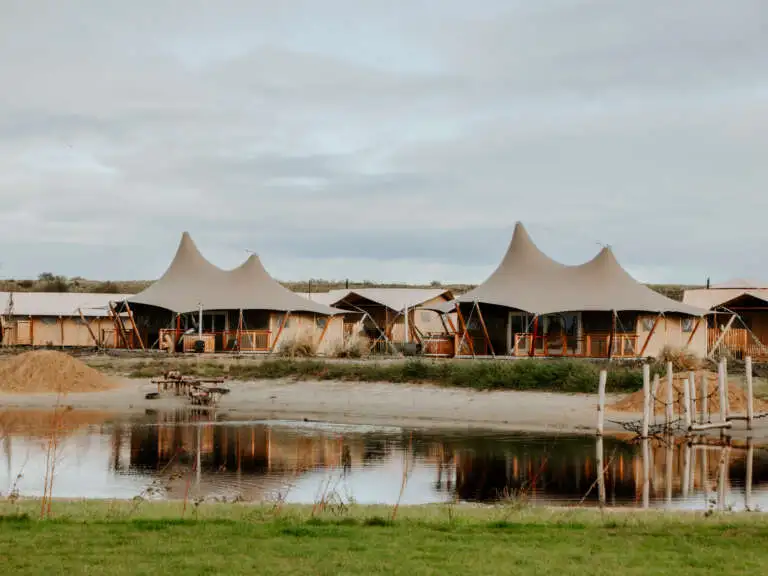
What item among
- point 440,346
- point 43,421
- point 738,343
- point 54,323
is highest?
point 54,323

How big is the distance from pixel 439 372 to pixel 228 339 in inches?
569

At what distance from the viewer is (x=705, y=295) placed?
5138cm

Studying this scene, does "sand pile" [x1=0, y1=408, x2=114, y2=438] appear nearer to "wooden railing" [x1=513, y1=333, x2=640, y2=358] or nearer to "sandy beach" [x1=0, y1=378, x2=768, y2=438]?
"sandy beach" [x1=0, y1=378, x2=768, y2=438]

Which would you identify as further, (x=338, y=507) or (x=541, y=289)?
(x=541, y=289)

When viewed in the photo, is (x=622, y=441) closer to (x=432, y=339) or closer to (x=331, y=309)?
(x=432, y=339)

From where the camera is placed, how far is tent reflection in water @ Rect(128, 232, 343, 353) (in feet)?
154

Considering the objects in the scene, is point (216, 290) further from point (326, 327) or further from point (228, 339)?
point (326, 327)

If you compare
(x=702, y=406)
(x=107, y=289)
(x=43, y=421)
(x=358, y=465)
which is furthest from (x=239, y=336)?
(x=107, y=289)

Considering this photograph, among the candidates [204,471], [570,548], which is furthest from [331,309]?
[570,548]

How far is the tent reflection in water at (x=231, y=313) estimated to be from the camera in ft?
154

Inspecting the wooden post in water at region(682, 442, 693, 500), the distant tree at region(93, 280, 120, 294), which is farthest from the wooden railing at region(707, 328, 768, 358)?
the distant tree at region(93, 280, 120, 294)

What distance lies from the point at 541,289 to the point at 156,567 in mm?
36894

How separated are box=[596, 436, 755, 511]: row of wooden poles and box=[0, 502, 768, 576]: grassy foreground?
152 inches

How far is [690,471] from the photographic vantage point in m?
19.9
